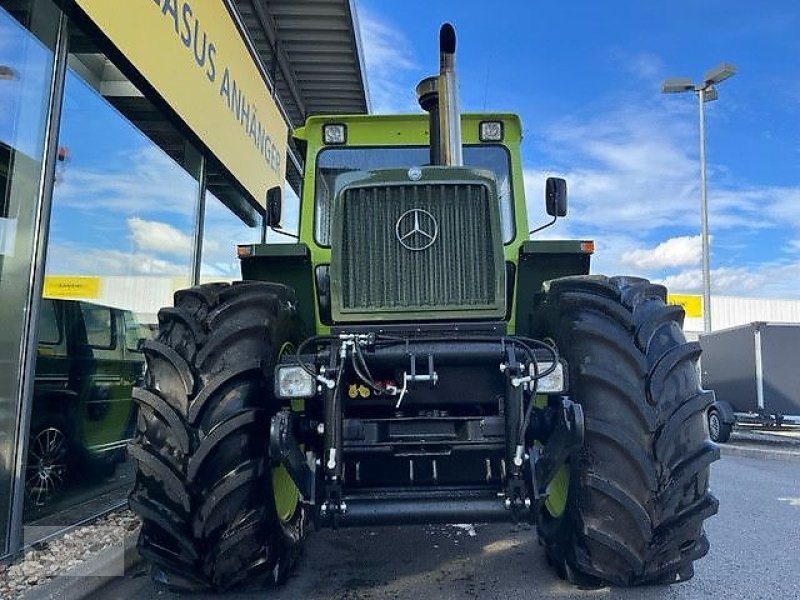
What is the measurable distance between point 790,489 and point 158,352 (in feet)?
24.2

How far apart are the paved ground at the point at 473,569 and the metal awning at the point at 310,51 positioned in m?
7.03

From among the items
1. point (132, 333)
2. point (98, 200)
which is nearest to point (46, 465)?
point (132, 333)

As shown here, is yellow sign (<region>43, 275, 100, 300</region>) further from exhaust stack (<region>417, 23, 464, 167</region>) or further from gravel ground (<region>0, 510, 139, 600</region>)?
exhaust stack (<region>417, 23, 464, 167</region>)

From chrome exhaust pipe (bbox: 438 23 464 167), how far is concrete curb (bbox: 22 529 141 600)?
314 cm

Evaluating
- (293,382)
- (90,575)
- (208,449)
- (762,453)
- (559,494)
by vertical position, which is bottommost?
(762,453)

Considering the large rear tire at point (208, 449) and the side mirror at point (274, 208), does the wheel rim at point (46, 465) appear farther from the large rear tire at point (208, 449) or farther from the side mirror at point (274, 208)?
the side mirror at point (274, 208)

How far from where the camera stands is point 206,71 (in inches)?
268

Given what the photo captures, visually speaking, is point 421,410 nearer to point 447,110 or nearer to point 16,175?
point 447,110

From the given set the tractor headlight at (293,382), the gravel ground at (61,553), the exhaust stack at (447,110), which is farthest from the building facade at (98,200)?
the exhaust stack at (447,110)

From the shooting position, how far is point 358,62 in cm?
1021

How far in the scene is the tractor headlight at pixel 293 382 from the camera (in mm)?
3029

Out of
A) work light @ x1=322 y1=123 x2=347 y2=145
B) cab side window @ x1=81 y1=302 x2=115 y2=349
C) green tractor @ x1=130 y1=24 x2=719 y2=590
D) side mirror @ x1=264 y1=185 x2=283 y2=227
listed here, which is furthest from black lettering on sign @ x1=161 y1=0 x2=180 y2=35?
green tractor @ x1=130 y1=24 x2=719 y2=590

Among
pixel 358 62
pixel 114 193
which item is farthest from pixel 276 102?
pixel 114 193

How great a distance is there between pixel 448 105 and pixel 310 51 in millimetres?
6584
